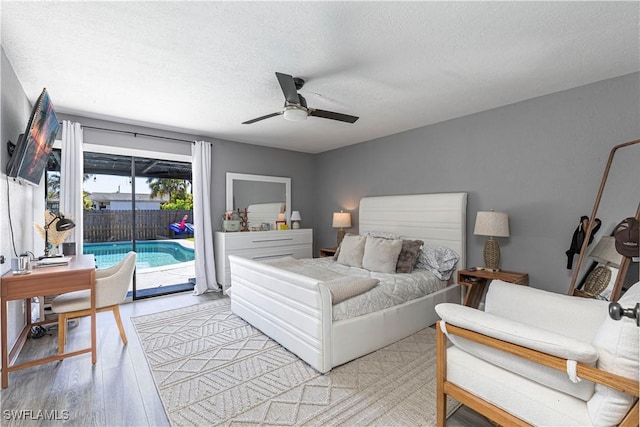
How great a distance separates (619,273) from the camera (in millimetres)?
2275

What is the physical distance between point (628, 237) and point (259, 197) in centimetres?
476

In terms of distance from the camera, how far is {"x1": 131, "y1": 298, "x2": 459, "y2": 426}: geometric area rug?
1783 mm

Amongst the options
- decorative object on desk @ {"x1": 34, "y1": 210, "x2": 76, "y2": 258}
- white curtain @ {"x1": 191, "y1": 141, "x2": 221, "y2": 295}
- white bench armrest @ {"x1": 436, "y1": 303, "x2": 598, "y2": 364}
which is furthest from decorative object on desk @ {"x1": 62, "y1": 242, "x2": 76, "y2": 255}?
white bench armrest @ {"x1": 436, "y1": 303, "x2": 598, "y2": 364}

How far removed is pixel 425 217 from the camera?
394 cm

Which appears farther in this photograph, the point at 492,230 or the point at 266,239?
the point at 266,239

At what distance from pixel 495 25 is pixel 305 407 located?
9.20 ft

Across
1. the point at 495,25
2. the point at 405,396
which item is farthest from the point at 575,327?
the point at 495,25

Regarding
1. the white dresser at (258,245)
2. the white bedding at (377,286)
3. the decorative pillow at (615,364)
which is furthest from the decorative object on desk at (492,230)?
the white dresser at (258,245)

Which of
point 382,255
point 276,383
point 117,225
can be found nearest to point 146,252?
point 117,225

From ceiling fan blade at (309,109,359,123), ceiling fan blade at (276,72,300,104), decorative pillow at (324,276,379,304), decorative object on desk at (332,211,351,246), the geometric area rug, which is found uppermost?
ceiling fan blade at (276,72,300,104)

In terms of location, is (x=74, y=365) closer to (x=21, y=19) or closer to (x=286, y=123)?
(x=21, y=19)

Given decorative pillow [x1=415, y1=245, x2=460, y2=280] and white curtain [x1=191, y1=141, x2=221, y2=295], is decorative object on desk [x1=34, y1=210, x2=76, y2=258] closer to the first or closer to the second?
white curtain [x1=191, y1=141, x2=221, y2=295]

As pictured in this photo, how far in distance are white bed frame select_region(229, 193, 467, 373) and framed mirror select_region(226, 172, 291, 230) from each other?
1.71m

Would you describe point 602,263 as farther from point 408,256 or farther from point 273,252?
point 273,252
